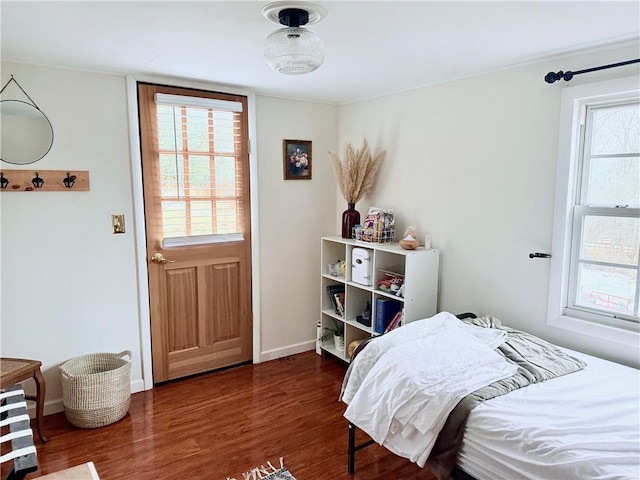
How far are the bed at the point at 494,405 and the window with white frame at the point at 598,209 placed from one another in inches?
13.1

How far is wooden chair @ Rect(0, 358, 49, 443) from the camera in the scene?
231 centimetres

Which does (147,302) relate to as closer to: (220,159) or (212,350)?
(212,350)

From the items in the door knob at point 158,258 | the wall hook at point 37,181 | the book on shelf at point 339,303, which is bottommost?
the book on shelf at point 339,303

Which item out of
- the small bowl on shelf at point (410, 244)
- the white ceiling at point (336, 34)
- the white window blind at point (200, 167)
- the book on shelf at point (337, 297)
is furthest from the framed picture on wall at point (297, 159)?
the small bowl on shelf at point (410, 244)

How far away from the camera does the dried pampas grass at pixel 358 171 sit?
343cm

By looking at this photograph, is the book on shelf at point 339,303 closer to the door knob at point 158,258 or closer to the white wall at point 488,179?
the white wall at point 488,179

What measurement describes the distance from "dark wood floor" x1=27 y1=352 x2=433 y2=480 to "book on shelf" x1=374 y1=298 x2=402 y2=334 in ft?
1.98

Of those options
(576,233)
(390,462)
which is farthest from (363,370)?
(576,233)

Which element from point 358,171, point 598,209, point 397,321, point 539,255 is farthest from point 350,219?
point 598,209

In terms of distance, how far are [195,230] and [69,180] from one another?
0.90 metres

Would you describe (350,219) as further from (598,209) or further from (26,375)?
(26,375)

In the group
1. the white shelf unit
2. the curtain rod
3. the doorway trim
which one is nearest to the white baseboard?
the white shelf unit

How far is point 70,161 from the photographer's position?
2752 millimetres

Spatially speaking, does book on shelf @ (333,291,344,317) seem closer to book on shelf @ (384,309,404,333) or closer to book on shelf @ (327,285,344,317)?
book on shelf @ (327,285,344,317)
